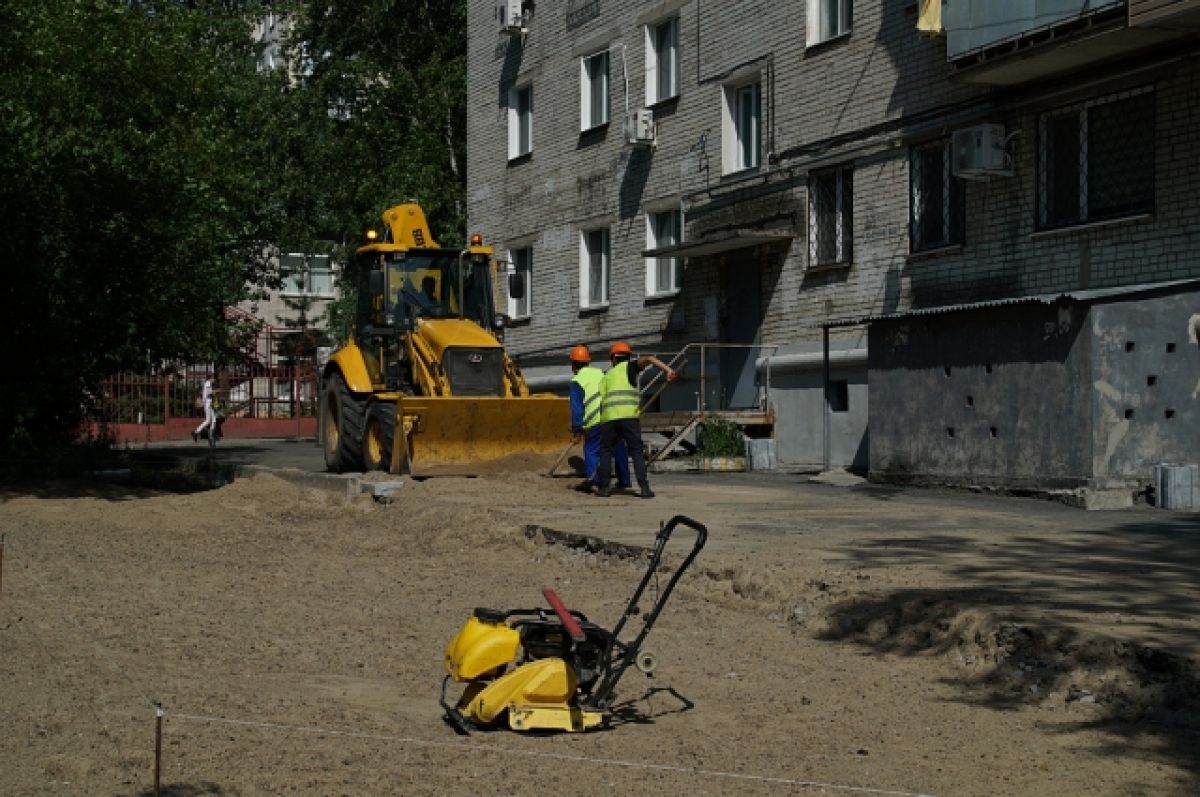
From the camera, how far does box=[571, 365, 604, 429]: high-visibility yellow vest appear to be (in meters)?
16.7

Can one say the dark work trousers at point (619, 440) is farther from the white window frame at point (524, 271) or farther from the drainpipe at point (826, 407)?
the white window frame at point (524, 271)

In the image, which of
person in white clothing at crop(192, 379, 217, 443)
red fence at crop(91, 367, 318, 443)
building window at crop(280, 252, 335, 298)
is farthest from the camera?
building window at crop(280, 252, 335, 298)

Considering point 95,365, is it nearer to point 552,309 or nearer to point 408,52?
point 552,309

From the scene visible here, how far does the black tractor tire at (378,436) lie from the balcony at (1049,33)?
8.12 meters

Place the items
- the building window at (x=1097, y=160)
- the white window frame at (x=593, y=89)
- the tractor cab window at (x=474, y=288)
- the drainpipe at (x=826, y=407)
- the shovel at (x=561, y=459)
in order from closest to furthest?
the building window at (x=1097, y=160) < the shovel at (x=561, y=459) < the tractor cab window at (x=474, y=288) < the drainpipe at (x=826, y=407) < the white window frame at (x=593, y=89)

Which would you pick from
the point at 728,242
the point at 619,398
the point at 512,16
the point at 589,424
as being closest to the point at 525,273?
the point at 512,16

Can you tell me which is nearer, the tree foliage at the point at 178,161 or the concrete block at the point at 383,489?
the concrete block at the point at 383,489

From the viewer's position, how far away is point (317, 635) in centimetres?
941

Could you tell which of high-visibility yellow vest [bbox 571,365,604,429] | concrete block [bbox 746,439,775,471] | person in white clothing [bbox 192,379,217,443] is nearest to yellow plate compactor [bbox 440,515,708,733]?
high-visibility yellow vest [bbox 571,365,604,429]

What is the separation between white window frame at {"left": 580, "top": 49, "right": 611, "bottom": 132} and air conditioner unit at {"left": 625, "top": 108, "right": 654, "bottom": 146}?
199 centimetres

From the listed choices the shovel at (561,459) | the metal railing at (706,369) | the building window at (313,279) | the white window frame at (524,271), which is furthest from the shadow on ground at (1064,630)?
the building window at (313,279)

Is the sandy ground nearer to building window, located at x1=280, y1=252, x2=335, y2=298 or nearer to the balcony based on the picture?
the balcony

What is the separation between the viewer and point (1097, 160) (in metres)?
18.8

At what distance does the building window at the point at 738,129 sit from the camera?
25.3 meters
